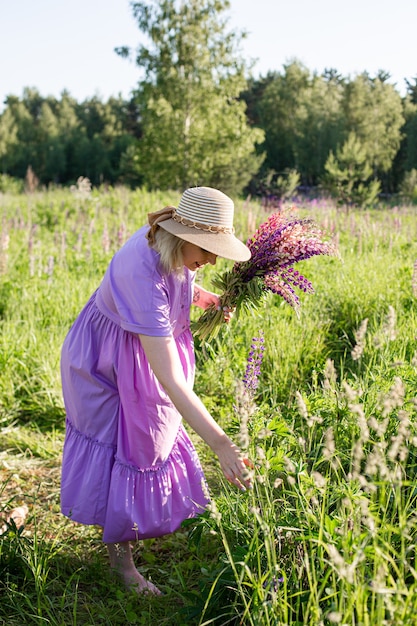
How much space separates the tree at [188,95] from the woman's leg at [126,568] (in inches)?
779

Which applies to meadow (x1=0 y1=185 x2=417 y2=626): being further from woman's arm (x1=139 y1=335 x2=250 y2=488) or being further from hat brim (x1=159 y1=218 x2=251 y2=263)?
hat brim (x1=159 y1=218 x2=251 y2=263)

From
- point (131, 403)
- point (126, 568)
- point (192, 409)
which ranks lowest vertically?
point (126, 568)

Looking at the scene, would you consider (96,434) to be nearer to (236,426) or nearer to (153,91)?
(236,426)

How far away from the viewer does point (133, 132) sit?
58.3 meters

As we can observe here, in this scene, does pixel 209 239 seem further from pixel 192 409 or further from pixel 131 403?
pixel 131 403

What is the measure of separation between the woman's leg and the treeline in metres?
6.96

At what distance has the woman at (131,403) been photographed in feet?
6.97

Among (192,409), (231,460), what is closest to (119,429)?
(192,409)

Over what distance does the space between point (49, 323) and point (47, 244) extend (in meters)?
3.38

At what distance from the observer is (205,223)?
6.81 feet

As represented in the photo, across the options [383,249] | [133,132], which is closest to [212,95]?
[383,249]

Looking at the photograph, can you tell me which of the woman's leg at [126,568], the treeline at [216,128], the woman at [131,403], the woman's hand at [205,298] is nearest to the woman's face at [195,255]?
the woman at [131,403]

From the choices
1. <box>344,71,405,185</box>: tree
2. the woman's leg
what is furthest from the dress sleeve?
<box>344,71,405,185</box>: tree

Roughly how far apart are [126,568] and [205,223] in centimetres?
143
